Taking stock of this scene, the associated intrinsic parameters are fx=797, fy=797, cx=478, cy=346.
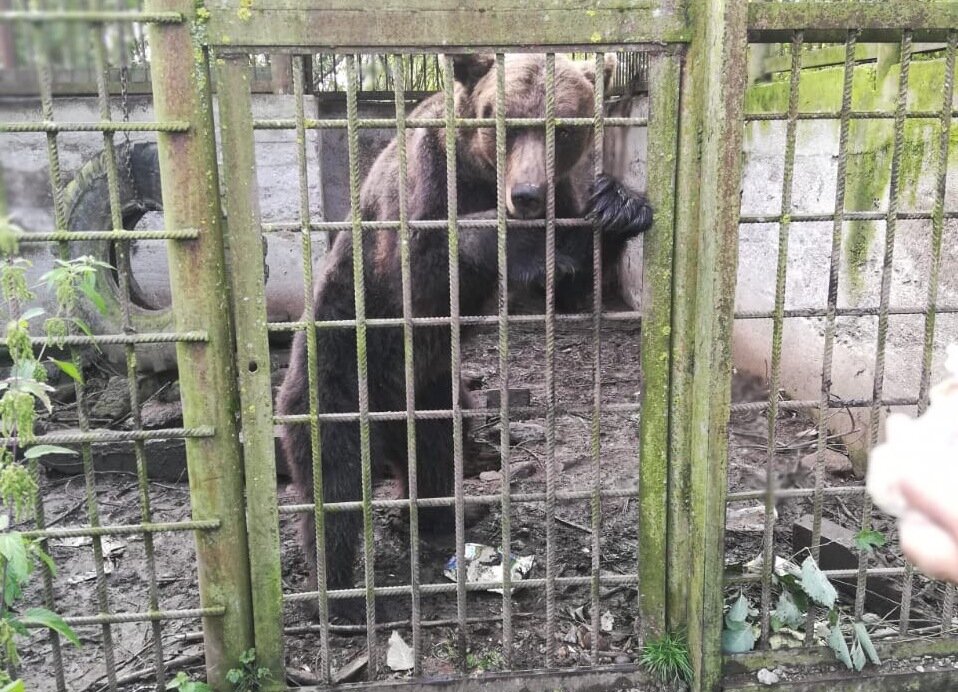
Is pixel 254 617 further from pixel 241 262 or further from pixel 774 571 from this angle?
pixel 774 571

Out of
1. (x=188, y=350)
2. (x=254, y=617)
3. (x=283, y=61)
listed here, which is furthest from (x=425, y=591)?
(x=283, y=61)

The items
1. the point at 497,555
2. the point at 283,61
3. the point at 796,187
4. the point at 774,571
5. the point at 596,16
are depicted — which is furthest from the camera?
the point at 283,61

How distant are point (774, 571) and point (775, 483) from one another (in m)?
1.21

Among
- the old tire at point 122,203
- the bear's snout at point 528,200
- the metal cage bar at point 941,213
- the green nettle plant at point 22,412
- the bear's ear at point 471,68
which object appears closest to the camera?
the green nettle plant at point 22,412

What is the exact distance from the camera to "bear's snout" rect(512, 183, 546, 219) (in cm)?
298

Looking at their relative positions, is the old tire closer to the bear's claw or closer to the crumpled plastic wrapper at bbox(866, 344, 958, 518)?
the bear's claw

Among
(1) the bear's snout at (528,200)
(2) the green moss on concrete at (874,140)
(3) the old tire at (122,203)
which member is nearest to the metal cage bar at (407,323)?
(1) the bear's snout at (528,200)

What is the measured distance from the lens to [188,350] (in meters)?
2.69

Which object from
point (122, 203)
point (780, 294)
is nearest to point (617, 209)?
point (780, 294)

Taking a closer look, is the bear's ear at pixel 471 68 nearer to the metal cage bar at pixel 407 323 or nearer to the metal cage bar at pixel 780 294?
the metal cage bar at pixel 407 323

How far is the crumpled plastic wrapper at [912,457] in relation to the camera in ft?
3.00

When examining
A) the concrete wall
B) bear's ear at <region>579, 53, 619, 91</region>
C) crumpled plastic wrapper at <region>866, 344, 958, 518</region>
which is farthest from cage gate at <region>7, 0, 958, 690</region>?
the concrete wall

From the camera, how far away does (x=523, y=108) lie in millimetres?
3744

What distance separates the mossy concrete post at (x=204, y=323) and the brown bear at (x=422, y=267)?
1.93 feet
